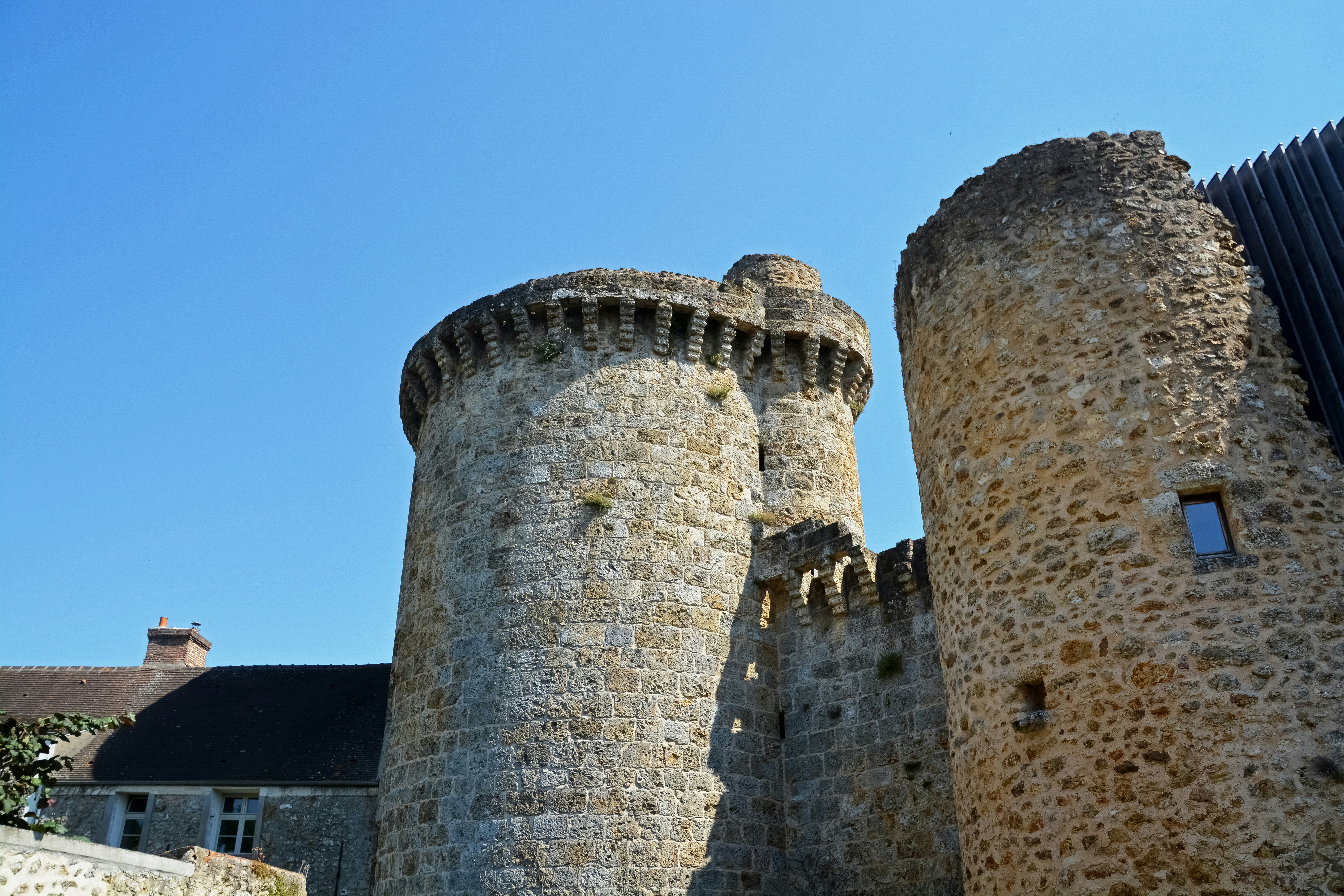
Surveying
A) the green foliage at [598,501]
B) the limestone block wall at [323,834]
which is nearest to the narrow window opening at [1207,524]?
the green foliage at [598,501]

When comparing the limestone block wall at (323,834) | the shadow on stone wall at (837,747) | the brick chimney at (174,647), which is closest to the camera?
the shadow on stone wall at (837,747)

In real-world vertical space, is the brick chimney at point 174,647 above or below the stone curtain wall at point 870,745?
above

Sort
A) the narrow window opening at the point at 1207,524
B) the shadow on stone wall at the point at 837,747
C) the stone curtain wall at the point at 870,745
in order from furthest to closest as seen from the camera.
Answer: the shadow on stone wall at the point at 837,747
the stone curtain wall at the point at 870,745
the narrow window opening at the point at 1207,524

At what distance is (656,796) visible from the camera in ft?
30.7

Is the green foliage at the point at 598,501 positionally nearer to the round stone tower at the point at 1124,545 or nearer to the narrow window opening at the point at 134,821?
the round stone tower at the point at 1124,545

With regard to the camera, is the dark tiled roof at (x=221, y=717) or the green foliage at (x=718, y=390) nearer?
the green foliage at (x=718, y=390)

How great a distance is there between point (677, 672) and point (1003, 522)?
4.20 metres

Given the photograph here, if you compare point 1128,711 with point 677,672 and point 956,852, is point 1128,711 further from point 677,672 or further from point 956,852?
point 677,672

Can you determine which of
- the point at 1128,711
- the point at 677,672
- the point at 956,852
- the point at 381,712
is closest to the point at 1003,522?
the point at 1128,711

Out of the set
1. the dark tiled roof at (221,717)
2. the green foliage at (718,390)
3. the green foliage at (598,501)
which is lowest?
the dark tiled roof at (221,717)

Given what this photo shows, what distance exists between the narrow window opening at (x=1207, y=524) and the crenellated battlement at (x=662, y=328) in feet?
21.0

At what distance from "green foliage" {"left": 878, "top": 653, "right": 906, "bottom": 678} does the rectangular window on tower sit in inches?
283

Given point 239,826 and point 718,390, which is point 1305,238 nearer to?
point 718,390

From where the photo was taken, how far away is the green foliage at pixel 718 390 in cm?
1163
